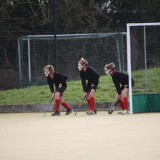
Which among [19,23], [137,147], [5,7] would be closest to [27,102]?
[19,23]

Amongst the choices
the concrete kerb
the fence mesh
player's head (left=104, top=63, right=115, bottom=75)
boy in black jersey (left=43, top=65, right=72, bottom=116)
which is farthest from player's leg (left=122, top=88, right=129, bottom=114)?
the concrete kerb

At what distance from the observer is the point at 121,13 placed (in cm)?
2022

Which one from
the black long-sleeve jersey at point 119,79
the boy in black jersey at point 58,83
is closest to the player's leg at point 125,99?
the black long-sleeve jersey at point 119,79

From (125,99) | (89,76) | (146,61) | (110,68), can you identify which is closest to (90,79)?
(89,76)

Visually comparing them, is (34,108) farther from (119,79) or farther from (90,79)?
(119,79)

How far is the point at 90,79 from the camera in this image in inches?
628

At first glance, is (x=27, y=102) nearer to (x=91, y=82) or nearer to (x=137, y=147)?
(x=91, y=82)

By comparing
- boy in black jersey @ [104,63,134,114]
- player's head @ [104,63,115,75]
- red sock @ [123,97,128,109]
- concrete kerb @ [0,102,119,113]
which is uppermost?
player's head @ [104,63,115,75]

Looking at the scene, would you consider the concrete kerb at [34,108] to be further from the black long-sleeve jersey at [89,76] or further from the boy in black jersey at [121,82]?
the boy in black jersey at [121,82]

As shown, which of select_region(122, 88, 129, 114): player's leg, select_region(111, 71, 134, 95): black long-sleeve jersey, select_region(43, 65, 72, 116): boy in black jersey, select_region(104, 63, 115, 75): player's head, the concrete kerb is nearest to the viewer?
select_region(122, 88, 129, 114): player's leg

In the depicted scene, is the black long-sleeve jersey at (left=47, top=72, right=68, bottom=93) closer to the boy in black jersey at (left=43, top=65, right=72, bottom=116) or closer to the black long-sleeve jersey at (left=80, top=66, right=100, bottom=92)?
the boy in black jersey at (left=43, top=65, right=72, bottom=116)

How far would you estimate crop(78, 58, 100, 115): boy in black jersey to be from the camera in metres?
15.8

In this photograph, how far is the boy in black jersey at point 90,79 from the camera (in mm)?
15753

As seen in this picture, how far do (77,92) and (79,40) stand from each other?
1488mm
